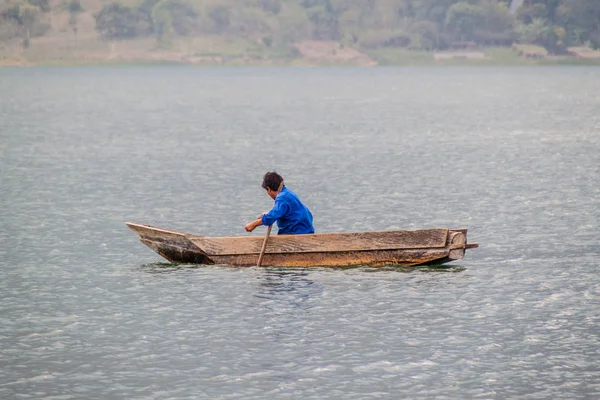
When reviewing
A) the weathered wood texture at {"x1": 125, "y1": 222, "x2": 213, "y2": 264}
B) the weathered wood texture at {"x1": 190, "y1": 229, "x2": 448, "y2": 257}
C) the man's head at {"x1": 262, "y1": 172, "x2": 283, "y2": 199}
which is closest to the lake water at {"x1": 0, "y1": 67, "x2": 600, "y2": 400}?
the weathered wood texture at {"x1": 125, "y1": 222, "x2": 213, "y2": 264}

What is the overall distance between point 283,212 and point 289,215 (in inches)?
13.4

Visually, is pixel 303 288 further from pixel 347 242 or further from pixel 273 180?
pixel 273 180

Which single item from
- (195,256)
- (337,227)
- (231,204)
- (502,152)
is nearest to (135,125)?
(502,152)

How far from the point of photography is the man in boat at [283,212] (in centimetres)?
2386

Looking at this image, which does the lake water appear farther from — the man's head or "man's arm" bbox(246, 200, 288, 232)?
the man's head

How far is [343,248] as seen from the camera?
2414cm

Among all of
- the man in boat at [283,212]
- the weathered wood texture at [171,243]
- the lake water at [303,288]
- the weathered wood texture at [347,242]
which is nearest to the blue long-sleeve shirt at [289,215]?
the man in boat at [283,212]

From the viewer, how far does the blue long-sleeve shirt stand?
2386 centimetres

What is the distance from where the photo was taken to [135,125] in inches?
3388

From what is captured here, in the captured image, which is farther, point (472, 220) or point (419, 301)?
point (472, 220)

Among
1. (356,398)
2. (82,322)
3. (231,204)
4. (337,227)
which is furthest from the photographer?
(231,204)

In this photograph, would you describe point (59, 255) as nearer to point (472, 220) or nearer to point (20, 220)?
point (20, 220)

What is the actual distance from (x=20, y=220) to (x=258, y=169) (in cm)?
1834

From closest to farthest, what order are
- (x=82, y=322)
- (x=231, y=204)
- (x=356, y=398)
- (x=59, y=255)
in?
(x=356, y=398), (x=82, y=322), (x=59, y=255), (x=231, y=204)
